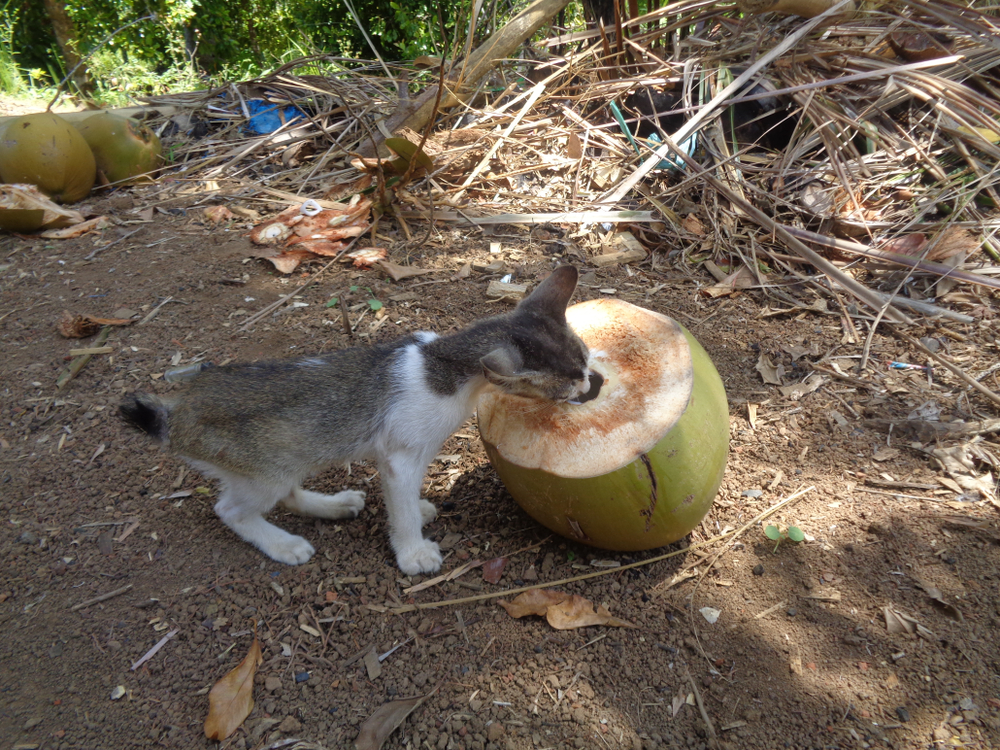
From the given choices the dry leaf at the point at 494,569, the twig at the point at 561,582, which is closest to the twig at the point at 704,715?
the twig at the point at 561,582

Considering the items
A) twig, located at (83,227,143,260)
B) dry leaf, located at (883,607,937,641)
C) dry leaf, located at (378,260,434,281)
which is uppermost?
twig, located at (83,227,143,260)

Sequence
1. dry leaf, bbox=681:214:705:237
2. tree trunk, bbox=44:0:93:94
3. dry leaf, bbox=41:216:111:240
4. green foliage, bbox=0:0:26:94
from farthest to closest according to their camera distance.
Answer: tree trunk, bbox=44:0:93:94, green foliage, bbox=0:0:26:94, dry leaf, bbox=41:216:111:240, dry leaf, bbox=681:214:705:237

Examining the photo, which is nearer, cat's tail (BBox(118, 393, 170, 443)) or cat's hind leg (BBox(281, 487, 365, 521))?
cat's tail (BBox(118, 393, 170, 443))

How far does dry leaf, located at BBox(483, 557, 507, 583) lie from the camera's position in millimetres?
3326

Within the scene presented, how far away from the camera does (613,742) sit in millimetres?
2598

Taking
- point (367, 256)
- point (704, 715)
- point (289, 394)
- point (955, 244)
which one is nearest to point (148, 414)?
point (289, 394)

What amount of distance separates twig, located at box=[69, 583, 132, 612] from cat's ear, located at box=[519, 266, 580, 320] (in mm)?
2560

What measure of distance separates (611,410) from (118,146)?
6.95m

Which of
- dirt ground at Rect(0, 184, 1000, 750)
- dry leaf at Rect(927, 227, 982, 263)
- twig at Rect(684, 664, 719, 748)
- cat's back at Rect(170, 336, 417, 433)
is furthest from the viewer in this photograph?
dry leaf at Rect(927, 227, 982, 263)

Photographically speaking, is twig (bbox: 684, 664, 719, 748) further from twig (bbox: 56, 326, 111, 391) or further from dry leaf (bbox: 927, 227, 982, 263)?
twig (bbox: 56, 326, 111, 391)

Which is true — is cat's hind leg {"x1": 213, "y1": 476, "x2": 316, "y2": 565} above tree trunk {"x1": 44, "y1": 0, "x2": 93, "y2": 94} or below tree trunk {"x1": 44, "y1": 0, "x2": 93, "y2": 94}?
below

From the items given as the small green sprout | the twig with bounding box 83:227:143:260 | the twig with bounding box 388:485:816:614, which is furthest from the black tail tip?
the twig with bounding box 83:227:143:260

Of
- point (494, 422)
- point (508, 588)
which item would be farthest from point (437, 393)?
point (508, 588)

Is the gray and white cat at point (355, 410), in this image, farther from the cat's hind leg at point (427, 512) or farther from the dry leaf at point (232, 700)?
the dry leaf at point (232, 700)
